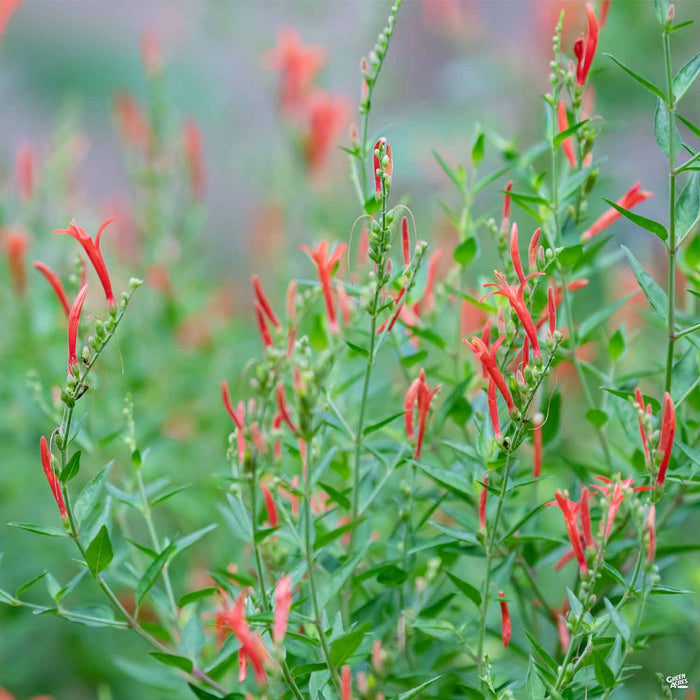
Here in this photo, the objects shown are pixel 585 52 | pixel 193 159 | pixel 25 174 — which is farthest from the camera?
pixel 193 159

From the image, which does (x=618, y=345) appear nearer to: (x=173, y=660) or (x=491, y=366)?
(x=491, y=366)

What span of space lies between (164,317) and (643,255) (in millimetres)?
774

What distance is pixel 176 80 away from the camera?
2.22 meters

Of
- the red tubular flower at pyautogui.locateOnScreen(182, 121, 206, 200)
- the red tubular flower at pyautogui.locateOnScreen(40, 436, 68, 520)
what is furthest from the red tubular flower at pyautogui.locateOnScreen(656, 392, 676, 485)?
the red tubular flower at pyautogui.locateOnScreen(182, 121, 206, 200)

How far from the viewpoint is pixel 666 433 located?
1.53 ft

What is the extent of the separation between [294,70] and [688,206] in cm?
88

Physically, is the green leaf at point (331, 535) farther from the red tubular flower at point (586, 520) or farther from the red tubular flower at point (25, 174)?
the red tubular flower at point (25, 174)

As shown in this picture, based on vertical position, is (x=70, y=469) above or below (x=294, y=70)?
below

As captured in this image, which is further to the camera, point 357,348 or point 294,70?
point 294,70

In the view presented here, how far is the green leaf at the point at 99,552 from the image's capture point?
1.70 ft

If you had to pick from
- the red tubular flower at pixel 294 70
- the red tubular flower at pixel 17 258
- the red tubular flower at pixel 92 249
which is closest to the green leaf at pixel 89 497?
the red tubular flower at pixel 92 249

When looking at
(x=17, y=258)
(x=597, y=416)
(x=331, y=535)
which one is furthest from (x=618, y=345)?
(x=17, y=258)

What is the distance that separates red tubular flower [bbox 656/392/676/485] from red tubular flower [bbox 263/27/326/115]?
0.97 meters

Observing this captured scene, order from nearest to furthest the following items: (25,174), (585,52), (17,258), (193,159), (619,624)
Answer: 1. (619,624)
2. (585,52)
3. (17,258)
4. (25,174)
5. (193,159)
